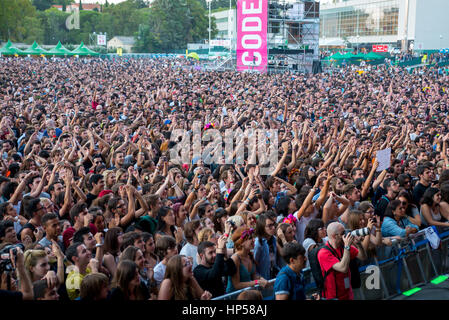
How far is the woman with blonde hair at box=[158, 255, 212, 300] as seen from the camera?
4223 millimetres

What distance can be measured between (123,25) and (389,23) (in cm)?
5370

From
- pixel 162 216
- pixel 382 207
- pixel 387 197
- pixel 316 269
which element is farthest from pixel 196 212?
pixel 387 197

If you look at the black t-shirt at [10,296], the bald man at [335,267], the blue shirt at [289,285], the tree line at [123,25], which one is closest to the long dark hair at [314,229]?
the bald man at [335,267]

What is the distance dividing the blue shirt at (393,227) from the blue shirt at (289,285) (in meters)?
2.21

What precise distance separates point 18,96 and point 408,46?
2151 inches

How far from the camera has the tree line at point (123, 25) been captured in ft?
279

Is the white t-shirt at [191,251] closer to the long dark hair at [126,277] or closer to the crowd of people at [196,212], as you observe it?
the crowd of people at [196,212]

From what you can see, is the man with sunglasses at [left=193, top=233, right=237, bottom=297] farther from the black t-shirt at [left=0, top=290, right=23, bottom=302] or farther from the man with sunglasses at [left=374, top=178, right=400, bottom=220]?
the man with sunglasses at [left=374, top=178, right=400, bottom=220]

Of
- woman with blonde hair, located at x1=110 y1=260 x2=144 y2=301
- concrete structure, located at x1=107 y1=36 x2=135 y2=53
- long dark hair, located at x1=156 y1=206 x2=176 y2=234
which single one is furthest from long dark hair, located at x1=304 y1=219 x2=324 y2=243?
concrete structure, located at x1=107 y1=36 x2=135 y2=53

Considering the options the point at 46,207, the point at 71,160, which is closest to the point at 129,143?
the point at 71,160

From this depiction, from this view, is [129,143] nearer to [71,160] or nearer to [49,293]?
[71,160]

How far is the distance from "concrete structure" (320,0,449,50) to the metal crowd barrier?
51973 millimetres

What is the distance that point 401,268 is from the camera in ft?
19.9
